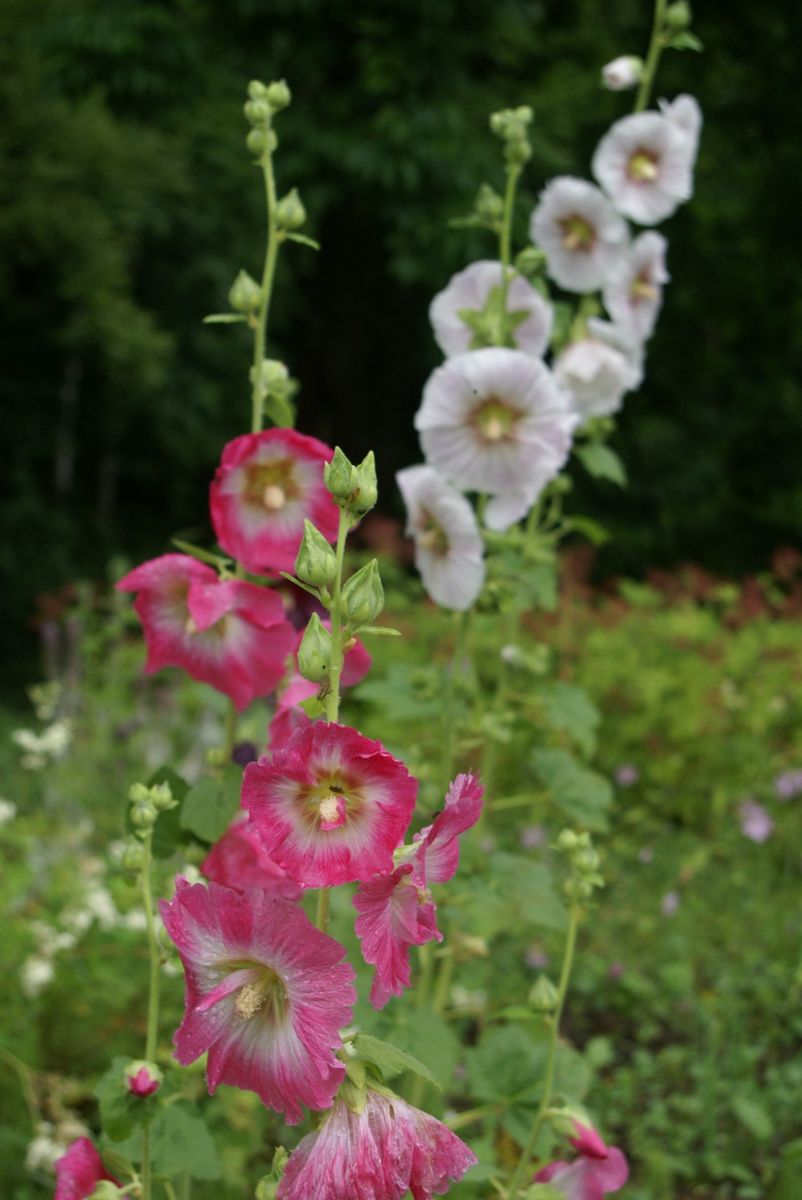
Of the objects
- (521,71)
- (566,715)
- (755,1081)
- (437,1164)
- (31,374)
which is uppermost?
(521,71)

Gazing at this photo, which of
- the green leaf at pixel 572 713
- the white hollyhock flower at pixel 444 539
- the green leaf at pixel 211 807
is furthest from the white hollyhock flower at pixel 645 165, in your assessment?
the green leaf at pixel 211 807

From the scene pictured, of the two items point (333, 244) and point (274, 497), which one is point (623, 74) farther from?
point (333, 244)

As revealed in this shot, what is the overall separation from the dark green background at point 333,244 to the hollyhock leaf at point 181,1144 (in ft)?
16.8

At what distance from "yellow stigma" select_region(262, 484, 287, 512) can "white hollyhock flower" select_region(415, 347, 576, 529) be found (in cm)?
37

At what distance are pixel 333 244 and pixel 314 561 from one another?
6912 millimetres

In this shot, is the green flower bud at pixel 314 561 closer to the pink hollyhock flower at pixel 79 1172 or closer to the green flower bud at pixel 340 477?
the green flower bud at pixel 340 477

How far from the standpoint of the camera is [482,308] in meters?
1.56

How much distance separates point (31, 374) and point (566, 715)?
6951mm

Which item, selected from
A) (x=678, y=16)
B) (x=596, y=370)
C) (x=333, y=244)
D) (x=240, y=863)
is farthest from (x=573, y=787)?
(x=333, y=244)

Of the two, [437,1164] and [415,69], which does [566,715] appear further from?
[415,69]

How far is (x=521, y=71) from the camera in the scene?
7.52m

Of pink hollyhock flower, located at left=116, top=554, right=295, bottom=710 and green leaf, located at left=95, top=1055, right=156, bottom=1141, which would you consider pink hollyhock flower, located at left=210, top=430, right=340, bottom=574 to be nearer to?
pink hollyhock flower, located at left=116, top=554, right=295, bottom=710

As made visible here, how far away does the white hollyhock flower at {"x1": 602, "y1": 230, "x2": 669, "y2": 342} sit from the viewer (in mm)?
1767

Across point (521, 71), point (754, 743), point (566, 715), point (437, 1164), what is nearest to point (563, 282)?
point (566, 715)
